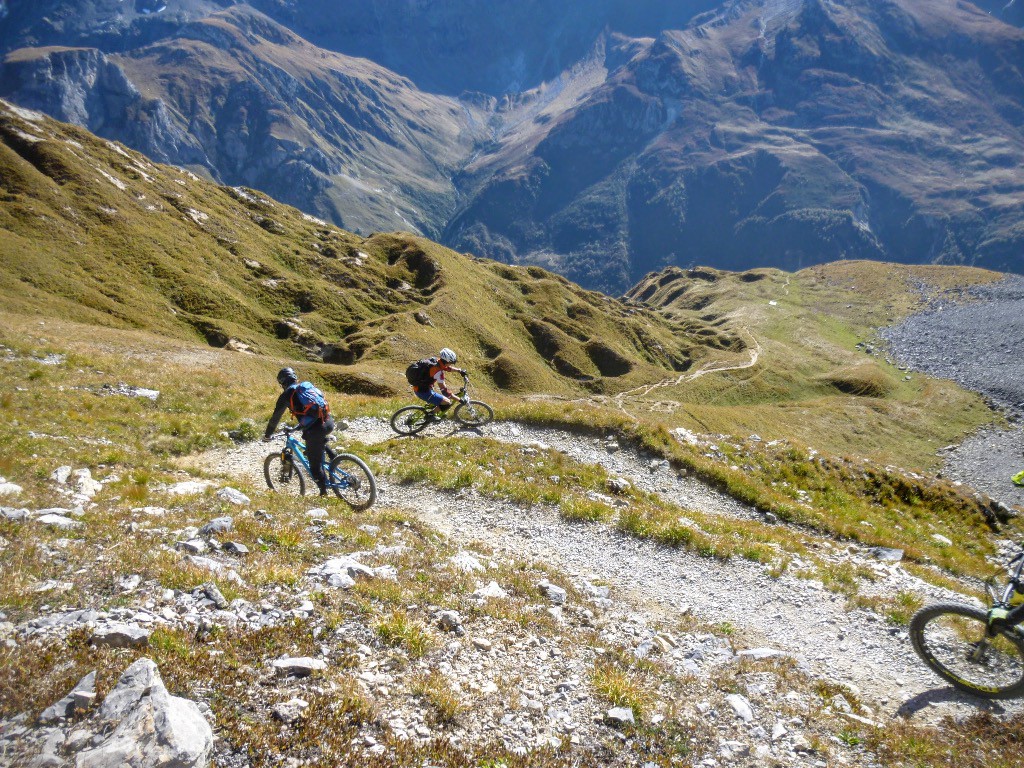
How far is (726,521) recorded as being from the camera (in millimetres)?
18406

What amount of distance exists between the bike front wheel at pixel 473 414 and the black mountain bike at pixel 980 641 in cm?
1812

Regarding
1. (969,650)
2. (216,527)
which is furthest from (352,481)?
(969,650)

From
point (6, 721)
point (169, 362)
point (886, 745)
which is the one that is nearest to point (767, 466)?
point (886, 745)

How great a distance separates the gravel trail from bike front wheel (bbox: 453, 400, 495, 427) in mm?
7080

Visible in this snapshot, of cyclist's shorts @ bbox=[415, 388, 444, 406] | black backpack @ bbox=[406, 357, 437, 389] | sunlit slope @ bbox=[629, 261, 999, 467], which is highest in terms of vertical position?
black backpack @ bbox=[406, 357, 437, 389]

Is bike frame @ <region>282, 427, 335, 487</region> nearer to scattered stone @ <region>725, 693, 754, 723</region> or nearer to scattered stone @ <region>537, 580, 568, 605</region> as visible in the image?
scattered stone @ <region>537, 580, 568, 605</region>

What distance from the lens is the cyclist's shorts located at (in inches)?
919

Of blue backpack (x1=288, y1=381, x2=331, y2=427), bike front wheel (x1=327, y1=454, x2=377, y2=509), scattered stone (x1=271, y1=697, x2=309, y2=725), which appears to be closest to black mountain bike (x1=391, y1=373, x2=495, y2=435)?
bike front wheel (x1=327, y1=454, x2=377, y2=509)

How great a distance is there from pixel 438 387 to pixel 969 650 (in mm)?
18915

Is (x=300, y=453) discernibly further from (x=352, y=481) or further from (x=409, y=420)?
(x=409, y=420)

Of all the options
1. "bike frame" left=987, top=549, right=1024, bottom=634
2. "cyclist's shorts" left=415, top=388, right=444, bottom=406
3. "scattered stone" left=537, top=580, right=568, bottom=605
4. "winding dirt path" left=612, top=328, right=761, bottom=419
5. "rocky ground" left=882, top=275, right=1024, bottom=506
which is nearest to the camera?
"bike frame" left=987, top=549, right=1024, bottom=634

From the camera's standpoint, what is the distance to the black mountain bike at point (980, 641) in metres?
8.74

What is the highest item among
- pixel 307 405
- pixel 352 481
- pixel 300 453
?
pixel 307 405

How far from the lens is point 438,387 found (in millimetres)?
23844
